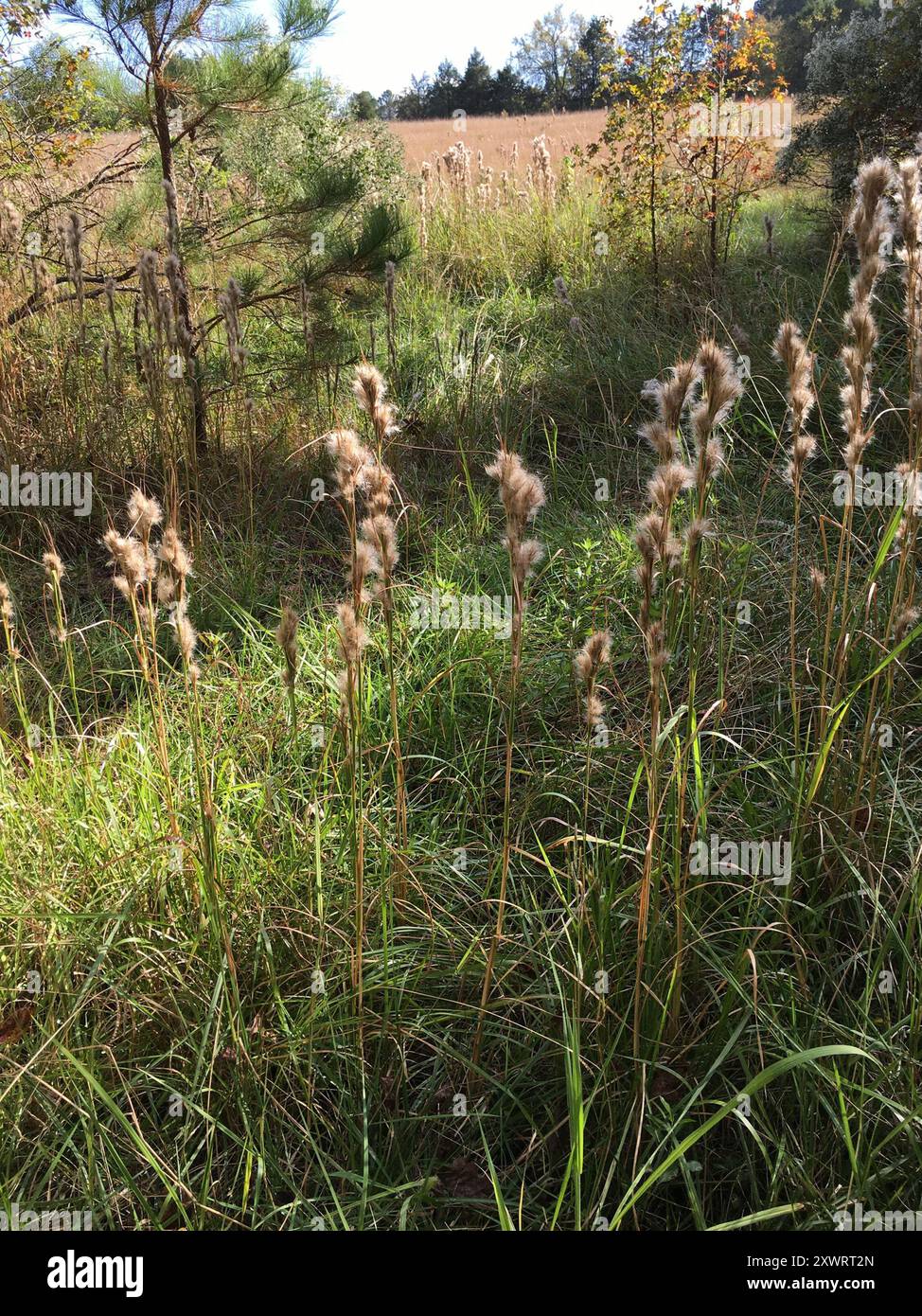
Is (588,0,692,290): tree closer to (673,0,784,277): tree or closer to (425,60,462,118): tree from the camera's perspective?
(673,0,784,277): tree

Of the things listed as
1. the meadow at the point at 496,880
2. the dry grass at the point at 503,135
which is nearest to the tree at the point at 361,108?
the dry grass at the point at 503,135

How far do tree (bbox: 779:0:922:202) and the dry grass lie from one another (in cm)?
403

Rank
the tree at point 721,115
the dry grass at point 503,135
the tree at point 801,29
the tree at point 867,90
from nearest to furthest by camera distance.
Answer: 1. the tree at point 867,90
2. the tree at point 721,115
3. the dry grass at point 503,135
4. the tree at point 801,29

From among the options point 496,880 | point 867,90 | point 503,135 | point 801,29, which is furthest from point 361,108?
point 801,29

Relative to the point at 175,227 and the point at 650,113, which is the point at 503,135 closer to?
the point at 650,113

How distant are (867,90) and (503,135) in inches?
508

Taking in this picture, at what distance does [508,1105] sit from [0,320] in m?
4.07

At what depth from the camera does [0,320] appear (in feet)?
13.7

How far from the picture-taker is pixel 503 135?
16.4m

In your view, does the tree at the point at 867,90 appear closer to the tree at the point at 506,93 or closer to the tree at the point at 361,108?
the tree at the point at 361,108

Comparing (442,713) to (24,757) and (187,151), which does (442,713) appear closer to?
(24,757)

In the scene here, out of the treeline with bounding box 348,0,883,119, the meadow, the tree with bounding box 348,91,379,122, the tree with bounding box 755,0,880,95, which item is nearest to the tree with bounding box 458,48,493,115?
the treeline with bounding box 348,0,883,119

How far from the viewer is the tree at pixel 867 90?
5.07m

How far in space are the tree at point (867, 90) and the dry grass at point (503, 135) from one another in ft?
13.2
